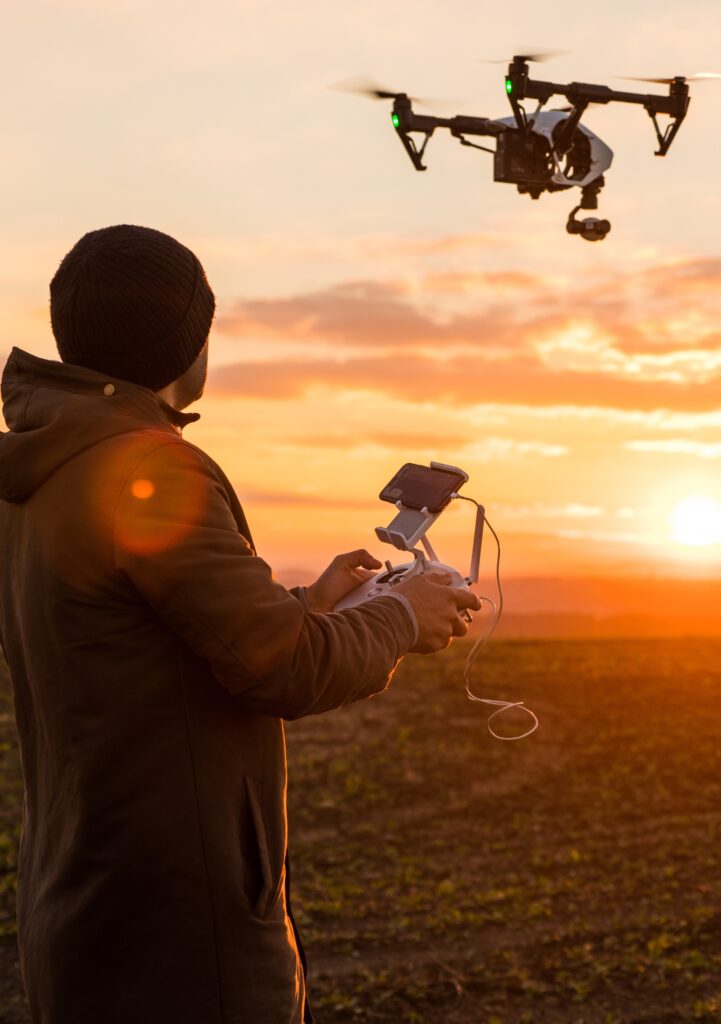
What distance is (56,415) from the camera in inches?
→ 81.7

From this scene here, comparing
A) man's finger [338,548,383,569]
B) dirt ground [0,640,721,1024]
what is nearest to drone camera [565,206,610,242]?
dirt ground [0,640,721,1024]

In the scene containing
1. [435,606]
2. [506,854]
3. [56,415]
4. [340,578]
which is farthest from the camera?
[506,854]

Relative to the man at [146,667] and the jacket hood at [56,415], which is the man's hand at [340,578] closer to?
the man at [146,667]

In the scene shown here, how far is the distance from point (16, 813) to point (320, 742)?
295 centimetres

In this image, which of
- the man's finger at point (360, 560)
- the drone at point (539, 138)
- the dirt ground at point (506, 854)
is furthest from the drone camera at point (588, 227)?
the man's finger at point (360, 560)

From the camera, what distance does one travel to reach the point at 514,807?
909 cm

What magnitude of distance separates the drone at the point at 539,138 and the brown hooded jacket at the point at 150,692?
25.7ft

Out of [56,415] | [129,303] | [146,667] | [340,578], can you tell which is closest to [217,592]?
[146,667]

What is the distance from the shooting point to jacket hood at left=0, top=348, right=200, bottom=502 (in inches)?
81.5

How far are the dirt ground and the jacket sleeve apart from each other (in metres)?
4.19

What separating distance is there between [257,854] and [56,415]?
83cm

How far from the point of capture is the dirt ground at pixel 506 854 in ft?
19.7

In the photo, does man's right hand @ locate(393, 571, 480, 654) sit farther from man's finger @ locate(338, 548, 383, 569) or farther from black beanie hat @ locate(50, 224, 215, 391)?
black beanie hat @ locate(50, 224, 215, 391)

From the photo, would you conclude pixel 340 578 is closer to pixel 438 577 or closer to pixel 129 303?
pixel 438 577
